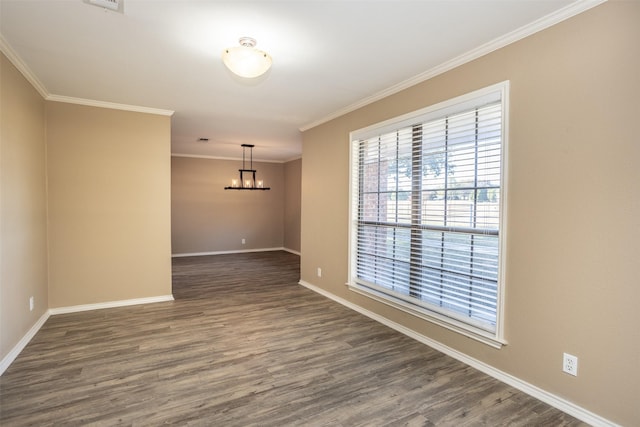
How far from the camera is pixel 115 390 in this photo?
2.31m

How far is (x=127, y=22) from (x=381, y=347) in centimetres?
329

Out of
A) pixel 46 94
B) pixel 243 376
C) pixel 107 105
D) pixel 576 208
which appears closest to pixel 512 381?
pixel 576 208

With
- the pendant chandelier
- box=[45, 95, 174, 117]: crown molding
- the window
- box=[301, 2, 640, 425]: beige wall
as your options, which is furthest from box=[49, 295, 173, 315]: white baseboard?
the pendant chandelier

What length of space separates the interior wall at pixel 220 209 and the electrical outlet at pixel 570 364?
773cm

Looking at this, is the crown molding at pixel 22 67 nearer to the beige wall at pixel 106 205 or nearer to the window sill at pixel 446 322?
the beige wall at pixel 106 205

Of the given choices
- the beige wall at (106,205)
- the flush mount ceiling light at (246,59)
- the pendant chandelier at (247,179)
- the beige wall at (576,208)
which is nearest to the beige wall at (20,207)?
the beige wall at (106,205)

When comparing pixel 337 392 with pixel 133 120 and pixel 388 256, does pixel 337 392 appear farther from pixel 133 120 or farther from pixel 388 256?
pixel 133 120

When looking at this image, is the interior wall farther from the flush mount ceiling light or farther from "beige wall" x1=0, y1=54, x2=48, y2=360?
the flush mount ceiling light

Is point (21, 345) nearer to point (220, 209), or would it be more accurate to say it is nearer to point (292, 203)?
point (220, 209)

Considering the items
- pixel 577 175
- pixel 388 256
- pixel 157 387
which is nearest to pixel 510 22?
pixel 577 175

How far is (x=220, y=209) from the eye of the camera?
28.2 ft

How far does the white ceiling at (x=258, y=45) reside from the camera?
80.0 inches

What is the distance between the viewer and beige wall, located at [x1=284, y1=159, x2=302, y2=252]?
343 inches

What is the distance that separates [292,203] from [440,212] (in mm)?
6354
